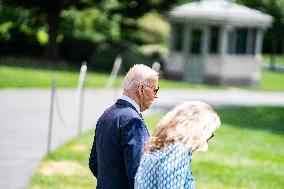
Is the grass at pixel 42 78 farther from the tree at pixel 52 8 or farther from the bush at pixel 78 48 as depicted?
the bush at pixel 78 48

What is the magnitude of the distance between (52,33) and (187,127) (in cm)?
3091

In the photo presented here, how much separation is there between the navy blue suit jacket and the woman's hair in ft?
1.38

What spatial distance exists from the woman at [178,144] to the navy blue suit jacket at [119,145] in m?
0.42

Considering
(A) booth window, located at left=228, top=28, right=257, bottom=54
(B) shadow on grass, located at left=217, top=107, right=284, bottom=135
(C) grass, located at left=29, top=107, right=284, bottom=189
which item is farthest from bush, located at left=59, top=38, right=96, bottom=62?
(C) grass, located at left=29, top=107, right=284, bottom=189

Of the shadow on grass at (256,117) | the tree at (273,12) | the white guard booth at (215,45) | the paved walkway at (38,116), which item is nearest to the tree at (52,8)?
the white guard booth at (215,45)

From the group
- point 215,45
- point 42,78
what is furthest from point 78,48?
point 42,78

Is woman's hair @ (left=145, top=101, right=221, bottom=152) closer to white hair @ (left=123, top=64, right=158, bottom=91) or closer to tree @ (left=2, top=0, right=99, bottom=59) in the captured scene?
white hair @ (left=123, top=64, right=158, bottom=91)

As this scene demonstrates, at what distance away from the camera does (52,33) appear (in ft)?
111

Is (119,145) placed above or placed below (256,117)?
above

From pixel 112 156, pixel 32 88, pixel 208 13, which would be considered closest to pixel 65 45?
pixel 208 13

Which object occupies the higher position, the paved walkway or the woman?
the woman

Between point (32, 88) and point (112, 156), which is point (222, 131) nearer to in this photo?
point (32, 88)

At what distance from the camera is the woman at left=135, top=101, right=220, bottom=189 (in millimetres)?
3604

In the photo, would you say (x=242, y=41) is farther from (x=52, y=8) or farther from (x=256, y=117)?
(x=256, y=117)
